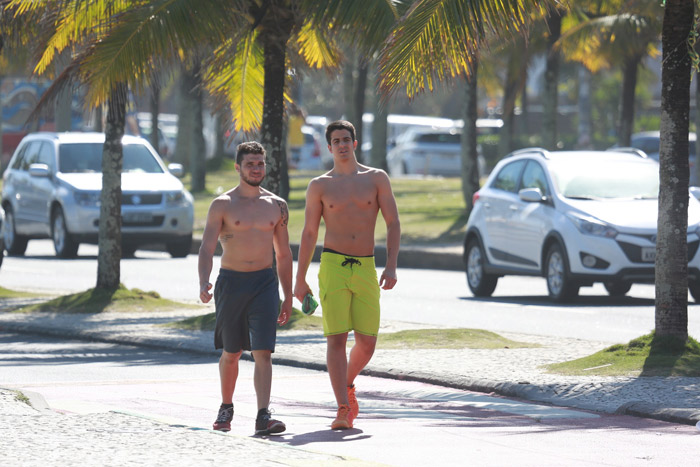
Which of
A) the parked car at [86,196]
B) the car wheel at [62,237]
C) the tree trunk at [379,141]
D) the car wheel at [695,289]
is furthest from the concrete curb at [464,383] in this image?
the tree trunk at [379,141]

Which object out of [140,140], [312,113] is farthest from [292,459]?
[312,113]

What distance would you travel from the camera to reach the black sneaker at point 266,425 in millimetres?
8109

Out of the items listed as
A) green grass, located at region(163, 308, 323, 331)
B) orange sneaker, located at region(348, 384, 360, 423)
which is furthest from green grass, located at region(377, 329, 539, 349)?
orange sneaker, located at region(348, 384, 360, 423)

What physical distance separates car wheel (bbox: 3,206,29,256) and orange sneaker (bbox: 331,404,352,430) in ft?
60.6

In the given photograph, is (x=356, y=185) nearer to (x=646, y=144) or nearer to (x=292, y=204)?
(x=292, y=204)

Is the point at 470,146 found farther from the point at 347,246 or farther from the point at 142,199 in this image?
the point at 347,246

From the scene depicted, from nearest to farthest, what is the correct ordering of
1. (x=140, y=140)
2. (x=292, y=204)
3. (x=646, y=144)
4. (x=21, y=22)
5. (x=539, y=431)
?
(x=539, y=431) → (x=21, y=22) → (x=140, y=140) → (x=292, y=204) → (x=646, y=144)

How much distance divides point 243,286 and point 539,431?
1.89m

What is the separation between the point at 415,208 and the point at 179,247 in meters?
7.73

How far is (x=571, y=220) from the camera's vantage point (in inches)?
663

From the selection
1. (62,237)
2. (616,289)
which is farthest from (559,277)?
(62,237)

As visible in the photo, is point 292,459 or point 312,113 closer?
point 292,459

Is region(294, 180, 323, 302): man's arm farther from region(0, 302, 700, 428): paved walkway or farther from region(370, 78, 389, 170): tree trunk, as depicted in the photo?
region(370, 78, 389, 170): tree trunk

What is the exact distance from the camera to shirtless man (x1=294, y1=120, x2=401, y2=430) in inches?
340
